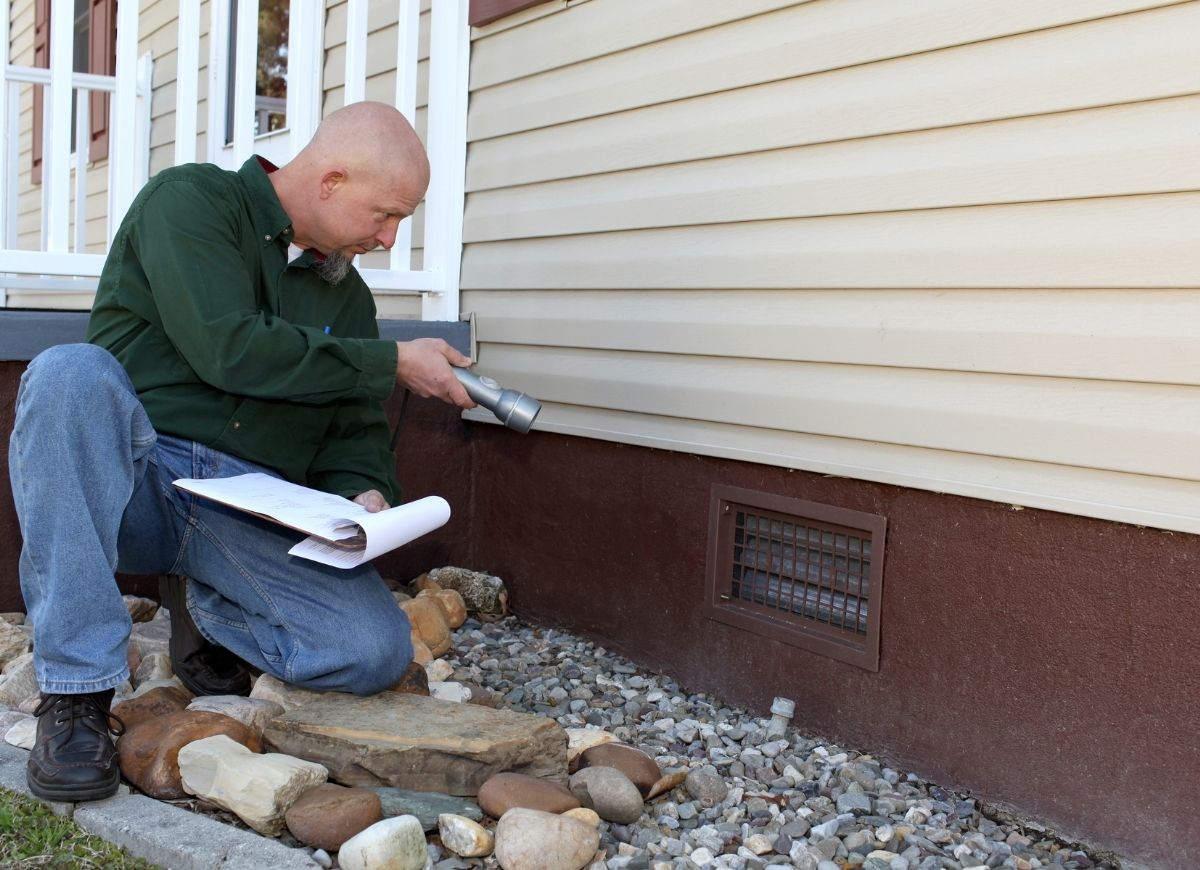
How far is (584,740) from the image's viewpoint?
2779 mm

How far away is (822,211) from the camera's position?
114 inches

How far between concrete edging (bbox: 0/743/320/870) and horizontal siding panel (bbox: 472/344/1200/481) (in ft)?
5.03

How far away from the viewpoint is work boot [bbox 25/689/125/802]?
88.6 inches

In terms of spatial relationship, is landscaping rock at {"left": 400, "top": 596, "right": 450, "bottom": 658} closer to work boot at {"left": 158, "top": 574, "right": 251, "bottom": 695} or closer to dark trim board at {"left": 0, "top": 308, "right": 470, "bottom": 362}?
work boot at {"left": 158, "top": 574, "right": 251, "bottom": 695}

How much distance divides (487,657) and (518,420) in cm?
107

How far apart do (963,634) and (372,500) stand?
1386mm

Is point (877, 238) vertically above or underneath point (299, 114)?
underneath

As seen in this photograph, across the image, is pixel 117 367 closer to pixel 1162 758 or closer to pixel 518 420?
pixel 518 420

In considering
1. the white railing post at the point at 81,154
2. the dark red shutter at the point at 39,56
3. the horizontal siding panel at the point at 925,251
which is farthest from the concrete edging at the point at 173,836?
the dark red shutter at the point at 39,56

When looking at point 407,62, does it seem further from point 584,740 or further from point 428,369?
point 584,740

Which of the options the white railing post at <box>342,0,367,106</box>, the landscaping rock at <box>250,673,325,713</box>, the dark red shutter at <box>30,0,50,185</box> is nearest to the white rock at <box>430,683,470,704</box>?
the landscaping rock at <box>250,673,325,713</box>

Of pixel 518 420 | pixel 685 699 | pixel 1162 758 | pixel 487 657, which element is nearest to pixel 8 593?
pixel 487 657

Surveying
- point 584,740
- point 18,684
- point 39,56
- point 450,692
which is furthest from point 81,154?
point 584,740

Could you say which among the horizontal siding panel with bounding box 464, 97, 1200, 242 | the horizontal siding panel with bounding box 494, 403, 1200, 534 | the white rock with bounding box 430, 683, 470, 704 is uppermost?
the horizontal siding panel with bounding box 464, 97, 1200, 242
